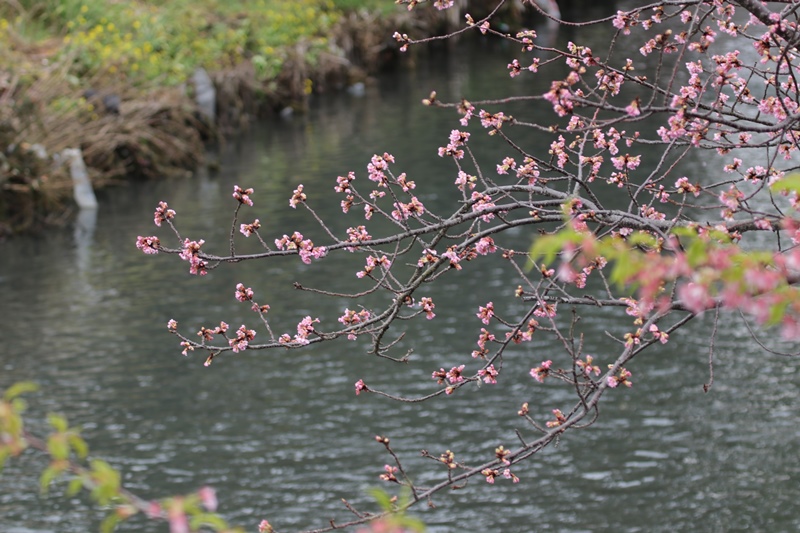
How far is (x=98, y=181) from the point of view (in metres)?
23.2

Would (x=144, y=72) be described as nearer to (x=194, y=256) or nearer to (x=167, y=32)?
(x=167, y=32)

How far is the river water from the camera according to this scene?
9.97 metres

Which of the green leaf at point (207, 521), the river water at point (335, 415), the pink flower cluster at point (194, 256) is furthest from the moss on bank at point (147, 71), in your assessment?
the green leaf at point (207, 521)

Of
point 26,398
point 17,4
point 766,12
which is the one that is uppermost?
point 766,12

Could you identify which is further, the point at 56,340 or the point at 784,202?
the point at 784,202

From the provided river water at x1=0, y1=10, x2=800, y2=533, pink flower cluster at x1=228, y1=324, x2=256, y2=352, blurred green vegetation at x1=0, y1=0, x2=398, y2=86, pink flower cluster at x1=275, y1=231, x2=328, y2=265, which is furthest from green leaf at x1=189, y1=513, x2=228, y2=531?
blurred green vegetation at x1=0, y1=0, x2=398, y2=86

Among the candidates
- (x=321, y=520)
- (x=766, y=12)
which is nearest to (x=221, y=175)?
(x=321, y=520)

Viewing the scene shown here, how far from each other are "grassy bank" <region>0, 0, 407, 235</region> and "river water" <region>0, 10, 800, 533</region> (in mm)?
3799

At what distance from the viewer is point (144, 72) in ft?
86.5

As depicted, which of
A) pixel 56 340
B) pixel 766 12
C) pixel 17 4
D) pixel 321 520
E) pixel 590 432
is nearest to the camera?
pixel 766 12

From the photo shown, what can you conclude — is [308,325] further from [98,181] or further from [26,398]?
[98,181]

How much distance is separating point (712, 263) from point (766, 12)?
2.26 m

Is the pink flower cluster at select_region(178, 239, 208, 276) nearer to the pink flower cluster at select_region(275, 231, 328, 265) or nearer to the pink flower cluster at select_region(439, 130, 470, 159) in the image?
the pink flower cluster at select_region(275, 231, 328, 265)

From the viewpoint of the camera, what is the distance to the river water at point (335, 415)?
9.97 meters
